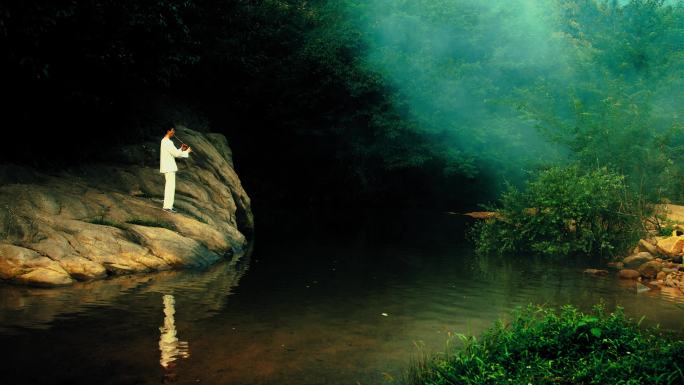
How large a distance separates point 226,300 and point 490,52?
3315 cm

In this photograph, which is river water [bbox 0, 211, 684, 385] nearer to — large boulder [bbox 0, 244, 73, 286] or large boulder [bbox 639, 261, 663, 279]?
large boulder [bbox 0, 244, 73, 286]

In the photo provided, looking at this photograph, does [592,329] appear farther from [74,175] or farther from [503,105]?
[503,105]

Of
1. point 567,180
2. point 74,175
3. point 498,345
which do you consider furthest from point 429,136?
point 498,345

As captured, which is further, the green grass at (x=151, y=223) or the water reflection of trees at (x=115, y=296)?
the green grass at (x=151, y=223)

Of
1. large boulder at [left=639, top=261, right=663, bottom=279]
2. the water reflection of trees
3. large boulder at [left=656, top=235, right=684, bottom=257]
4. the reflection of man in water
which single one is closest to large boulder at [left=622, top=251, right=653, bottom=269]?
large boulder at [left=656, top=235, right=684, bottom=257]

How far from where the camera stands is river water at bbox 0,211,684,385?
6746 mm

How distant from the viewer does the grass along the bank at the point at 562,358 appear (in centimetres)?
564

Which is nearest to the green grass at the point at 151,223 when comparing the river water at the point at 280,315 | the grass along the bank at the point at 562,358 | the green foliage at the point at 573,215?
the river water at the point at 280,315

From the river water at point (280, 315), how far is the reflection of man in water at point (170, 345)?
1 cm

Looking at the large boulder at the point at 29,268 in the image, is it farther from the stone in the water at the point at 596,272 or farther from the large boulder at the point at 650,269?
the large boulder at the point at 650,269

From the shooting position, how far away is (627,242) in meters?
16.8

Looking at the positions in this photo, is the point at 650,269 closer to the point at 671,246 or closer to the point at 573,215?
the point at 671,246

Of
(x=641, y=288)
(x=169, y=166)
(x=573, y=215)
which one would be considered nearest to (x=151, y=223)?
(x=169, y=166)

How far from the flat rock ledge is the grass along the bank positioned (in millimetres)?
7558
